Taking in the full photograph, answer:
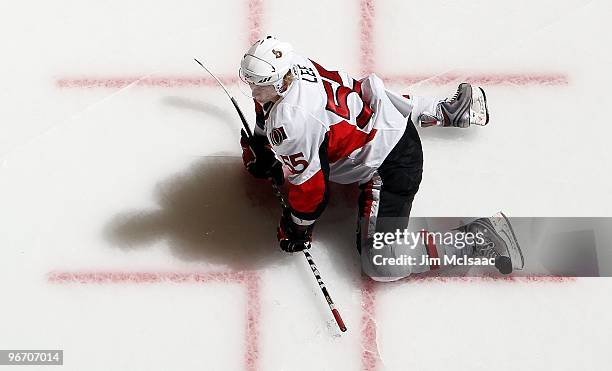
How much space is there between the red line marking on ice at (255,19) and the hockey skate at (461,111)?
0.84 metres

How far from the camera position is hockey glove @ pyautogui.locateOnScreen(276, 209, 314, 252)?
139 inches

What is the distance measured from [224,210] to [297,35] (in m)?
0.87

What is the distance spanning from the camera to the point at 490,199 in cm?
391

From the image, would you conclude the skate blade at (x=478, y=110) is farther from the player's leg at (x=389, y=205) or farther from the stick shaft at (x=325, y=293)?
the stick shaft at (x=325, y=293)

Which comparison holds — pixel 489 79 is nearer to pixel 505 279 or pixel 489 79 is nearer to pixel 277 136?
pixel 505 279

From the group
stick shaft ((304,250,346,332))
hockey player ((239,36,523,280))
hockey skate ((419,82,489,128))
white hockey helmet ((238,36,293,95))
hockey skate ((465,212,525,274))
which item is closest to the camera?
white hockey helmet ((238,36,293,95))

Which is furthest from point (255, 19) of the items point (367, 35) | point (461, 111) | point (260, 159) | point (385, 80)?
point (461, 111)

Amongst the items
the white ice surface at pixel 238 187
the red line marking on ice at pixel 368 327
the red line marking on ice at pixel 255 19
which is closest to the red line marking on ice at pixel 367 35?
the white ice surface at pixel 238 187

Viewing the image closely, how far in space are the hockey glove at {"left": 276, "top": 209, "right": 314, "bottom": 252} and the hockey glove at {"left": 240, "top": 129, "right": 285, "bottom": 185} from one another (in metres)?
0.23

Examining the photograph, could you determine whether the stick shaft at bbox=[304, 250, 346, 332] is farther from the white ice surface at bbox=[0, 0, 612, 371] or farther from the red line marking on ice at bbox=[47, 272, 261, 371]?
the red line marking on ice at bbox=[47, 272, 261, 371]

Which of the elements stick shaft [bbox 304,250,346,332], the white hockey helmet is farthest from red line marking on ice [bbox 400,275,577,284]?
the white hockey helmet

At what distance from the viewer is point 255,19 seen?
4.15m

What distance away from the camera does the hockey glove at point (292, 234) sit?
3541mm

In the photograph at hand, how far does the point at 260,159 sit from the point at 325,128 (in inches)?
23.5
